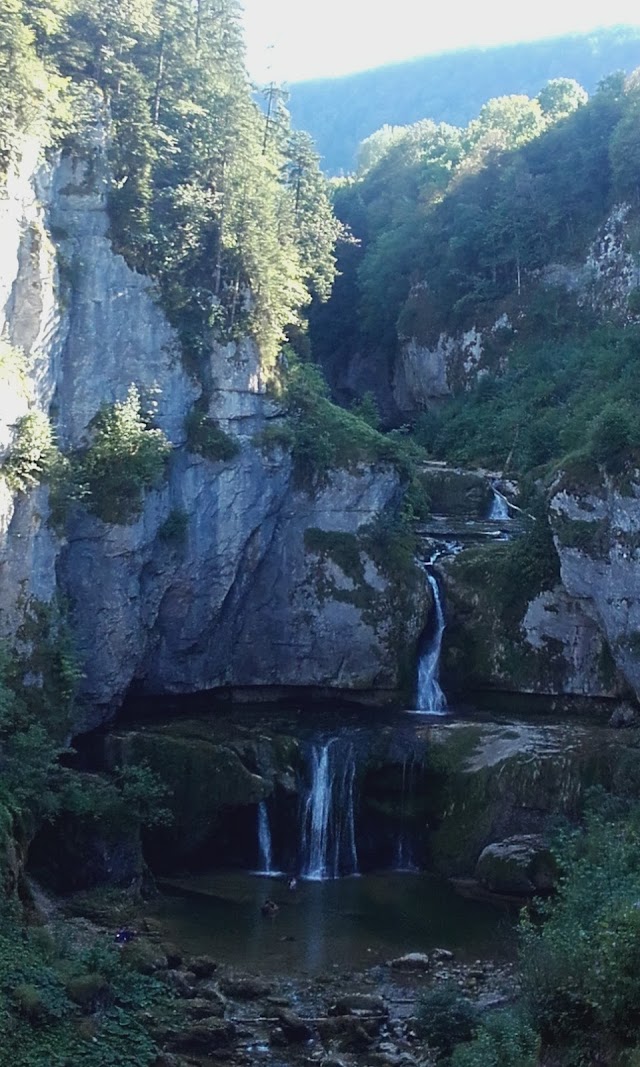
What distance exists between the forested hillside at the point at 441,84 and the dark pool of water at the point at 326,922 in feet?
275

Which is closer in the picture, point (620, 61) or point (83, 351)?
point (83, 351)

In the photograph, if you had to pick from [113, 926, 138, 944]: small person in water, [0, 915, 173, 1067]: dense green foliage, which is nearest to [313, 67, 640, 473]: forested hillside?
[113, 926, 138, 944]: small person in water

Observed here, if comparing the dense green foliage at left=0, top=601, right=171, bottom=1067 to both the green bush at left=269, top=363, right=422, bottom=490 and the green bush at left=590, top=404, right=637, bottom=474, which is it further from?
the green bush at left=590, top=404, right=637, bottom=474

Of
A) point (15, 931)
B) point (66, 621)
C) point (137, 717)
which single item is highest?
point (66, 621)

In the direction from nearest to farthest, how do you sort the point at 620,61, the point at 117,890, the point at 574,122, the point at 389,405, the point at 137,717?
the point at 117,890
the point at 137,717
the point at 574,122
the point at 389,405
the point at 620,61

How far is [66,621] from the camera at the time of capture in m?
19.6

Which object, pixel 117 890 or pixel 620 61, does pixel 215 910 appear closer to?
pixel 117 890

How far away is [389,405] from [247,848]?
90.4 ft

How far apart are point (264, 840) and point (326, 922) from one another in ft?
11.6

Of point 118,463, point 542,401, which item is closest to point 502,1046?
point 118,463

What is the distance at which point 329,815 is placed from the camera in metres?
20.3

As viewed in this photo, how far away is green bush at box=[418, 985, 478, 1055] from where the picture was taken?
1225 cm

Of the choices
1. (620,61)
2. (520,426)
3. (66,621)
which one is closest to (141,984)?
(66,621)

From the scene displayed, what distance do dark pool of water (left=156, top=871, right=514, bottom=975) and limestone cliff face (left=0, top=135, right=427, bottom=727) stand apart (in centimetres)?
520
